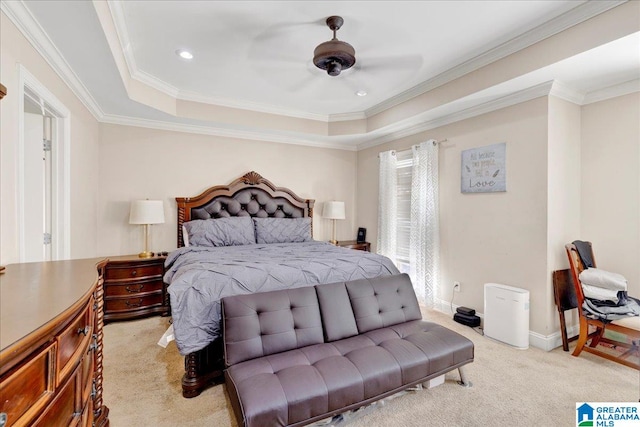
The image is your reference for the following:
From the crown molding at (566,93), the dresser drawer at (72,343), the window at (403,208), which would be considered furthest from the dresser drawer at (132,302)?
the crown molding at (566,93)

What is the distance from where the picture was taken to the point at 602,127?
2.93 m

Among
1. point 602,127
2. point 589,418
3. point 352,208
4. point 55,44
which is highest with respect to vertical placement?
point 55,44

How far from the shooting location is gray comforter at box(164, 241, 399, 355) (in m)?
2.05

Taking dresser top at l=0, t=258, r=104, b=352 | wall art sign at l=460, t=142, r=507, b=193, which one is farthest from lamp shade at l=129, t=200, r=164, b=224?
wall art sign at l=460, t=142, r=507, b=193

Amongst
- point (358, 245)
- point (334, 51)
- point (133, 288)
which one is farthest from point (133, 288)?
point (334, 51)

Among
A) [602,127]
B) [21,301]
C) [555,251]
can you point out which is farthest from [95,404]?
[602,127]

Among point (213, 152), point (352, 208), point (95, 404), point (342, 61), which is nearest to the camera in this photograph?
point (95, 404)

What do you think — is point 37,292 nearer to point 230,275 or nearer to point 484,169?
point 230,275

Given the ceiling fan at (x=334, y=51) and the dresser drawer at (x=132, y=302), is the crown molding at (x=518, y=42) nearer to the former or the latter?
the ceiling fan at (x=334, y=51)

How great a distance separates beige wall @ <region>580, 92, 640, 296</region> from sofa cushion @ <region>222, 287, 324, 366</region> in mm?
3020

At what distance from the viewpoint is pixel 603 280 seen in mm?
2514

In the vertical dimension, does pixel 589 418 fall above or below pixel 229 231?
below

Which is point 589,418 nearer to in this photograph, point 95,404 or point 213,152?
point 95,404

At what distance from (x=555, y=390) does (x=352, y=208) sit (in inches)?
150
